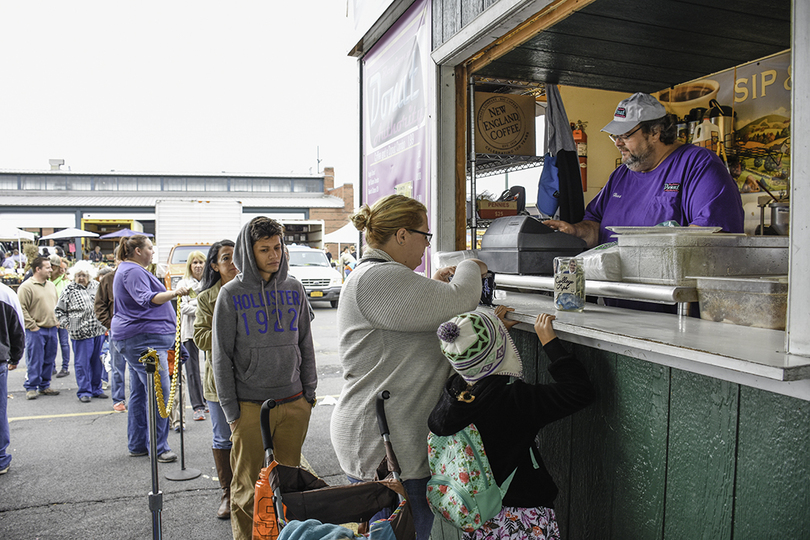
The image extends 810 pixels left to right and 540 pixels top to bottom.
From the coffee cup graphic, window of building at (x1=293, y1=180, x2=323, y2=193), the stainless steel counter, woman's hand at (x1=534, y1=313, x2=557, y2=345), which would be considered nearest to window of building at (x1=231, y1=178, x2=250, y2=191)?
window of building at (x1=293, y1=180, x2=323, y2=193)

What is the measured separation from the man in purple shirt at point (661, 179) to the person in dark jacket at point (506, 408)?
1.23m

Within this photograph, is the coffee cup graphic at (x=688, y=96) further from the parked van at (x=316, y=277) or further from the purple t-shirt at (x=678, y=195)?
the parked van at (x=316, y=277)

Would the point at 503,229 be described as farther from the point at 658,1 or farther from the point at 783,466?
the point at 783,466

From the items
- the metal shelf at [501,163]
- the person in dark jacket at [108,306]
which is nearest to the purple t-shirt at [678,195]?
the metal shelf at [501,163]

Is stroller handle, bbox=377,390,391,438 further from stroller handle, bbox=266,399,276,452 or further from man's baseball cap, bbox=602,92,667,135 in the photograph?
man's baseball cap, bbox=602,92,667,135

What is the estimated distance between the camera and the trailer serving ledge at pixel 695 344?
1.21 meters

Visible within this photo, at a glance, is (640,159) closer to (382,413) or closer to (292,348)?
(382,413)

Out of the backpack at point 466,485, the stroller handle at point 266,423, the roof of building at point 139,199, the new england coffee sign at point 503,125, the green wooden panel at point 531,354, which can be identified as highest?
the roof of building at point 139,199

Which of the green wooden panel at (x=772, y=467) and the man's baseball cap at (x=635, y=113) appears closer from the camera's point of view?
the green wooden panel at (x=772, y=467)

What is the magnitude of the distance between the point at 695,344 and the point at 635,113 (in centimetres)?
167

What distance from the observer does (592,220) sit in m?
3.33

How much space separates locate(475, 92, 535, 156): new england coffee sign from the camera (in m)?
3.69

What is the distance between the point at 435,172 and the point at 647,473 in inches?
90.3

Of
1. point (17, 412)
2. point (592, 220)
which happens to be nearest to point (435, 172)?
point (592, 220)
